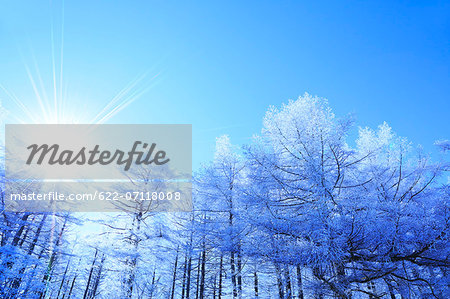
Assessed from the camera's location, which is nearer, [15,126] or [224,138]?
[15,126]

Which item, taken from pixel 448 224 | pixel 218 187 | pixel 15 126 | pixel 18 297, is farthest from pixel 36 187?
pixel 448 224

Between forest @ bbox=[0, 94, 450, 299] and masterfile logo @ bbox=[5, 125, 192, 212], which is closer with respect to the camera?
forest @ bbox=[0, 94, 450, 299]

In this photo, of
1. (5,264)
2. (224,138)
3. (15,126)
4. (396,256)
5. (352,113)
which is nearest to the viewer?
(396,256)

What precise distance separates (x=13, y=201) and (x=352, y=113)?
13.0 m

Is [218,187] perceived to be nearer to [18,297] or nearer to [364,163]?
[364,163]

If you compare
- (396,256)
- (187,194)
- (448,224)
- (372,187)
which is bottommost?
(396,256)

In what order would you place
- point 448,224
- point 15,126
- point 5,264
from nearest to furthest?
point 448,224, point 5,264, point 15,126

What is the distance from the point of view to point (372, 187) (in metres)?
4.82

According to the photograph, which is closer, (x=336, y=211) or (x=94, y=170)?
(x=336, y=211)

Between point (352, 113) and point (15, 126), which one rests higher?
point (15, 126)

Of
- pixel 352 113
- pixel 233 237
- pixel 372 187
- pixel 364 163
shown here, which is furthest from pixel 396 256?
pixel 233 237

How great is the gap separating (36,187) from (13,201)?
0.95 meters

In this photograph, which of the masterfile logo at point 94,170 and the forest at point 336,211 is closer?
the forest at point 336,211

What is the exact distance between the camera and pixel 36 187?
10.2 m
